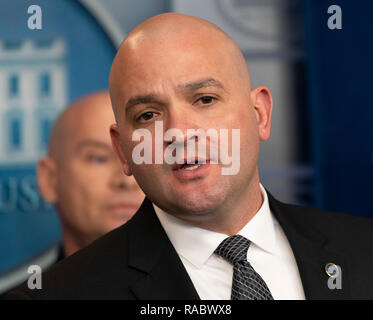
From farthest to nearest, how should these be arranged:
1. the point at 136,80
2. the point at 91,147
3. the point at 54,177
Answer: the point at 54,177
the point at 91,147
the point at 136,80

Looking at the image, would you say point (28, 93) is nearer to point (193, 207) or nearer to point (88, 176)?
point (88, 176)

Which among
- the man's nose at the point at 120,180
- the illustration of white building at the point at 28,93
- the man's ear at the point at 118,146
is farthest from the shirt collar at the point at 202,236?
the illustration of white building at the point at 28,93

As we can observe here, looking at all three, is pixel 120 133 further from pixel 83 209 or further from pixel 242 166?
pixel 83 209

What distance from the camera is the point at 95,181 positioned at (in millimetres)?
2514

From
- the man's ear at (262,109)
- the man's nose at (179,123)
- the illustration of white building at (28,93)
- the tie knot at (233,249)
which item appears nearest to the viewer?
the man's nose at (179,123)

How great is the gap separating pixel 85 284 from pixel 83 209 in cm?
126

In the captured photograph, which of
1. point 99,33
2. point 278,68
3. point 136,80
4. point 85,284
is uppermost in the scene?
point 99,33

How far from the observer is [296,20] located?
9.30 feet

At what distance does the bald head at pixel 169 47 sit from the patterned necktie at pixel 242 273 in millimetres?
325

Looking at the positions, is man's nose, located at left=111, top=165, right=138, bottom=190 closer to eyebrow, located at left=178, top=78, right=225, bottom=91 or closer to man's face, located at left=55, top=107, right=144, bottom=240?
man's face, located at left=55, top=107, right=144, bottom=240

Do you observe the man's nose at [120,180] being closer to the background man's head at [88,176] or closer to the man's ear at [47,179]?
the background man's head at [88,176]

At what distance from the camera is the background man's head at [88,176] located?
2479 mm

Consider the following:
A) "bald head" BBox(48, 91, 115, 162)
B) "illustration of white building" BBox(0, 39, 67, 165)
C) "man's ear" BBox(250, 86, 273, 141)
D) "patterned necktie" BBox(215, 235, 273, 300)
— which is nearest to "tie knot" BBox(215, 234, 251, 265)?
"patterned necktie" BBox(215, 235, 273, 300)

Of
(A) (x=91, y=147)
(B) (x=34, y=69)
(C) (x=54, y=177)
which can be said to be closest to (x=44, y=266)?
(C) (x=54, y=177)
